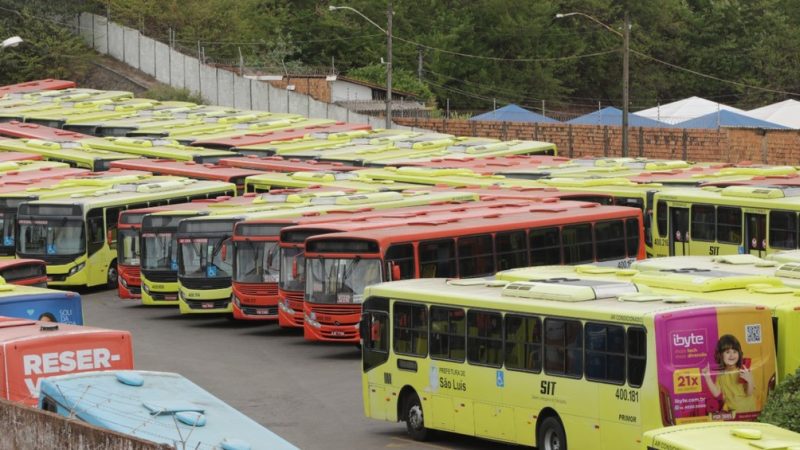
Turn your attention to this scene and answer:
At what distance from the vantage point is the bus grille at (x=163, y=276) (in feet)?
123

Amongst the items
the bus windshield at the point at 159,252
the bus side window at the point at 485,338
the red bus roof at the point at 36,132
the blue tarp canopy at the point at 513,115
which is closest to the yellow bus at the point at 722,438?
the bus side window at the point at 485,338

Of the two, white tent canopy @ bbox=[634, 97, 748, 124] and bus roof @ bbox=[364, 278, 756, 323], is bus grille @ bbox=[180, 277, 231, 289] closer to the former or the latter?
bus roof @ bbox=[364, 278, 756, 323]

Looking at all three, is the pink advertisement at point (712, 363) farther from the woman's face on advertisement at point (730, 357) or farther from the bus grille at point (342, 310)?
the bus grille at point (342, 310)

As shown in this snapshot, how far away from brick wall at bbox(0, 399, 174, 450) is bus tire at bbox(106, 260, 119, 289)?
27.3 meters

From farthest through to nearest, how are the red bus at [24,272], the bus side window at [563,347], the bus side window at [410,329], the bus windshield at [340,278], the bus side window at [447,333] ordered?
the red bus at [24,272]
the bus windshield at [340,278]
the bus side window at [410,329]
the bus side window at [447,333]
the bus side window at [563,347]

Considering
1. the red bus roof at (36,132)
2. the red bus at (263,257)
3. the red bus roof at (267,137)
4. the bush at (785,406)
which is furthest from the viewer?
the red bus roof at (36,132)

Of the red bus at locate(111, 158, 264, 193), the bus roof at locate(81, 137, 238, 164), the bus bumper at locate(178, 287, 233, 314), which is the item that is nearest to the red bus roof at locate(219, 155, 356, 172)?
the red bus at locate(111, 158, 264, 193)

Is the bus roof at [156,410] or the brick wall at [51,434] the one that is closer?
the brick wall at [51,434]

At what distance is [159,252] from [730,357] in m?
21.4

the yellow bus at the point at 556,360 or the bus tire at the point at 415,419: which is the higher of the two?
the yellow bus at the point at 556,360

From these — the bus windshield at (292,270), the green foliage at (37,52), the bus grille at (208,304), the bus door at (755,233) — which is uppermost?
the green foliage at (37,52)

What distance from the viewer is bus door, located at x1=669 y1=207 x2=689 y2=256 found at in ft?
117

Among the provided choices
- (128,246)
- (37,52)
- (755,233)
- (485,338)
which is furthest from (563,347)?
(37,52)

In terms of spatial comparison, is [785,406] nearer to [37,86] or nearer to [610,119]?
[610,119]
